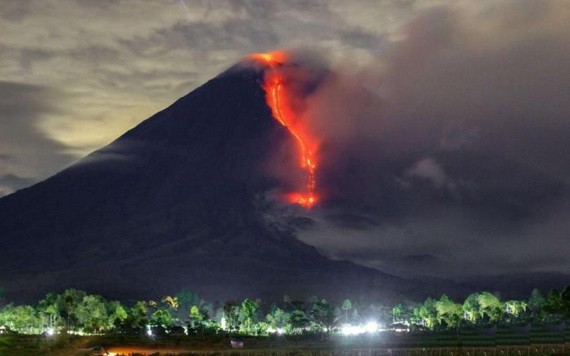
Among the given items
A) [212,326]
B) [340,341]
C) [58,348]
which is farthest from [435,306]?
[58,348]

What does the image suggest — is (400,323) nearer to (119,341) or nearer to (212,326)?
(212,326)

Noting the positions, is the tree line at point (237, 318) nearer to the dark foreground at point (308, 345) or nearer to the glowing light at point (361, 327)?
the glowing light at point (361, 327)

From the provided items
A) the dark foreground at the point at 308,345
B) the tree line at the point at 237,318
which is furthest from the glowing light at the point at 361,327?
the dark foreground at the point at 308,345

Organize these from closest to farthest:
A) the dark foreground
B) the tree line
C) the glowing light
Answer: the dark foreground
the tree line
the glowing light

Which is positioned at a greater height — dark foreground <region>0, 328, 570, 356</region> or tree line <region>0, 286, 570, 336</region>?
tree line <region>0, 286, 570, 336</region>

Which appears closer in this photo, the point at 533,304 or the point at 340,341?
the point at 340,341

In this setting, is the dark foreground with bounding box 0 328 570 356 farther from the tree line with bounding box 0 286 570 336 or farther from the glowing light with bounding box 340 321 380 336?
the glowing light with bounding box 340 321 380 336

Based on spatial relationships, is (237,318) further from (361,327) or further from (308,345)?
(308,345)

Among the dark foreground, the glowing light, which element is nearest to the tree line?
the glowing light

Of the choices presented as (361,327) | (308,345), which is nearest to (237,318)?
(361,327)
